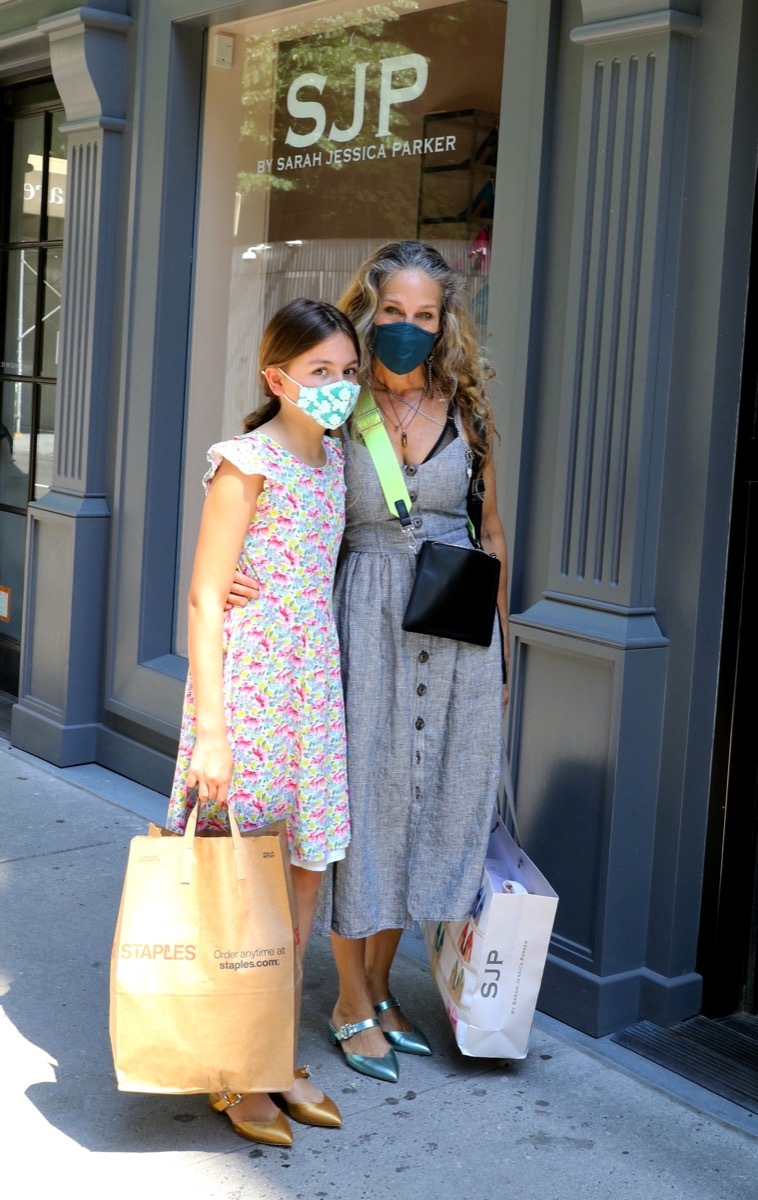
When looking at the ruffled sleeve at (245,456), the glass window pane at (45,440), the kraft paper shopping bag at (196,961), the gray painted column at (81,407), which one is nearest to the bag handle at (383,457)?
the ruffled sleeve at (245,456)

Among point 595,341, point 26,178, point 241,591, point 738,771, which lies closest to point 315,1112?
point 241,591

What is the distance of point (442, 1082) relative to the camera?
3.34 m

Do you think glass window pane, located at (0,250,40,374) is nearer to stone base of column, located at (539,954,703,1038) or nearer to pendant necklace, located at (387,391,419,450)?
pendant necklace, located at (387,391,419,450)

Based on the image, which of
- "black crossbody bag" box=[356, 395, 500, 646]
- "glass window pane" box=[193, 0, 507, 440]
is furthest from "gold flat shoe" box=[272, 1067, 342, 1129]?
"glass window pane" box=[193, 0, 507, 440]

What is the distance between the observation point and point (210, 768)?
2861 millimetres

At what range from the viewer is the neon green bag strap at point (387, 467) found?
322cm

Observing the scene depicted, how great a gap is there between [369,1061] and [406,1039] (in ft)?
0.51

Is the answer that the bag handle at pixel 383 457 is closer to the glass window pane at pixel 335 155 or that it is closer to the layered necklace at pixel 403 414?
the layered necklace at pixel 403 414

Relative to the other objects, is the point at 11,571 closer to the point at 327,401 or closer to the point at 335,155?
the point at 335,155

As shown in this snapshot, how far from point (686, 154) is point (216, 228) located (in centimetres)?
257

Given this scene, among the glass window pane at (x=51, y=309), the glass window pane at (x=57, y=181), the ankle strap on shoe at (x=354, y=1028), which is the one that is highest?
the glass window pane at (x=57, y=181)

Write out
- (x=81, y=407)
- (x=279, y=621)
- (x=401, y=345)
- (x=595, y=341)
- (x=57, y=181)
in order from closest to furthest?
1. (x=279, y=621)
2. (x=401, y=345)
3. (x=595, y=341)
4. (x=81, y=407)
5. (x=57, y=181)

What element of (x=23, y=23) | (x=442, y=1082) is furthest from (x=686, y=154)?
(x=23, y=23)

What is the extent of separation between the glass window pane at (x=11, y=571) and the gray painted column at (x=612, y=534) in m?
3.91
